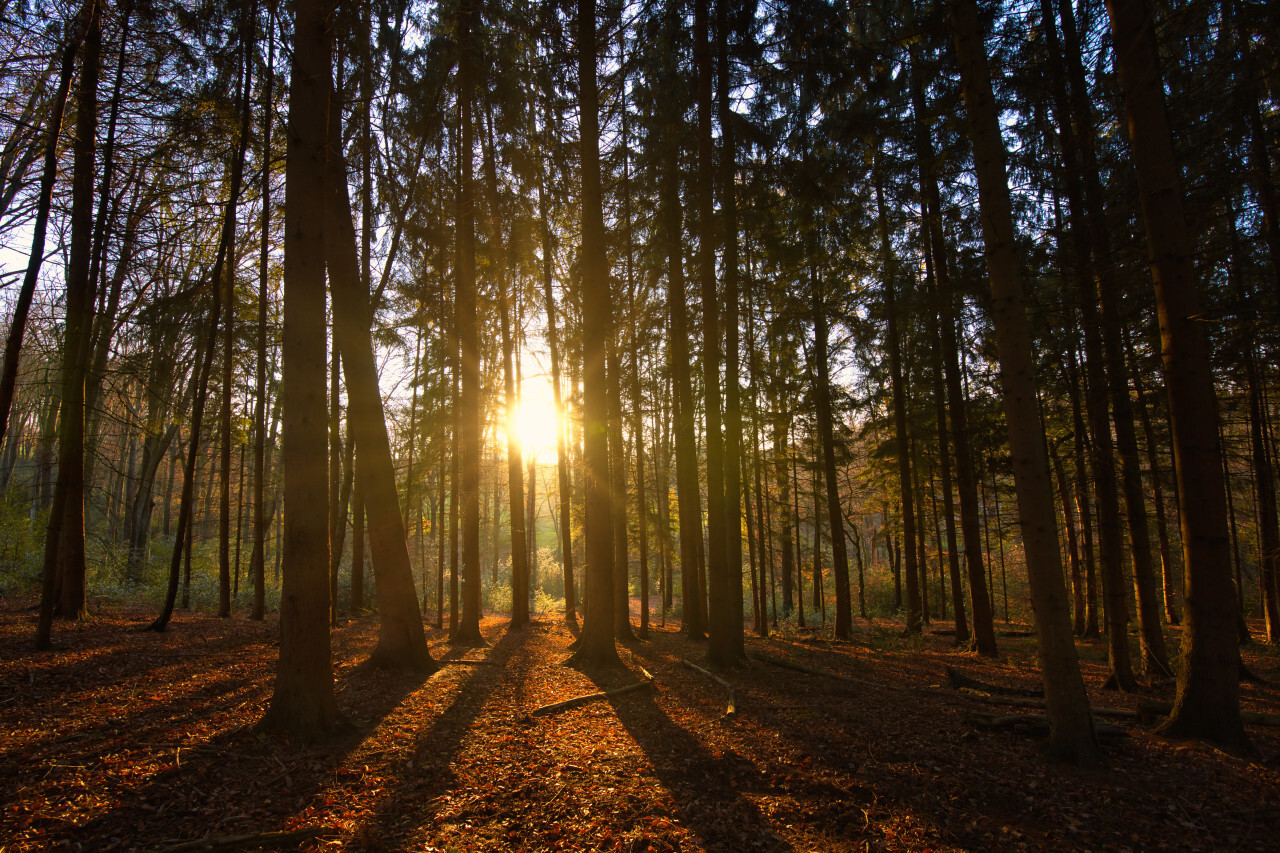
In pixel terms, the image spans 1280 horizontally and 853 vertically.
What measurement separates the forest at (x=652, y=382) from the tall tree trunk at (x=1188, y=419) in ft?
0.11

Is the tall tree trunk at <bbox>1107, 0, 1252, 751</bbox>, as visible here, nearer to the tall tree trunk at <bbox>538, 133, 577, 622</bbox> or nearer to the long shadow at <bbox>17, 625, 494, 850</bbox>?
the long shadow at <bbox>17, 625, 494, 850</bbox>

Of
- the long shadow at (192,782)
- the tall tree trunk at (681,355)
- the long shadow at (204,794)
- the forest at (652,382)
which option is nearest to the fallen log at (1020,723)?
the forest at (652,382)

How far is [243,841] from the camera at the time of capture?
3014 mm

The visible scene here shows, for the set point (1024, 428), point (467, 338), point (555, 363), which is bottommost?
point (1024, 428)

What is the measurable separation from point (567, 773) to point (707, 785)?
1.13m

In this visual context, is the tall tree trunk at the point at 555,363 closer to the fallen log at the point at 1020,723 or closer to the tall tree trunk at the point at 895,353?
the tall tree trunk at the point at 895,353

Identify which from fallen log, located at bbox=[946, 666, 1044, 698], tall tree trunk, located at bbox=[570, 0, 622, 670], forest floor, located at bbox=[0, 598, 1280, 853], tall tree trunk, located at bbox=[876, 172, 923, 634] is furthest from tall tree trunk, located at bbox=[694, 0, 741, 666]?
tall tree trunk, located at bbox=[876, 172, 923, 634]

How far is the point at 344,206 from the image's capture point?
7945mm

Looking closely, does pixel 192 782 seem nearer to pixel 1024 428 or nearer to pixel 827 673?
pixel 1024 428

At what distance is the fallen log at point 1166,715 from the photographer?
5.19 metres

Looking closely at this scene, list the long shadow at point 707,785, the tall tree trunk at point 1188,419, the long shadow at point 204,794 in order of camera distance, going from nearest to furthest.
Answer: the long shadow at point 204,794, the long shadow at point 707,785, the tall tree trunk at point 1188,419

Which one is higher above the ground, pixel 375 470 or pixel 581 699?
pixel 375 470

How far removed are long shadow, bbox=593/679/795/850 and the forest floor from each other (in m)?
0.02

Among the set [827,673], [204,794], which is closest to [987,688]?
[827,673]
